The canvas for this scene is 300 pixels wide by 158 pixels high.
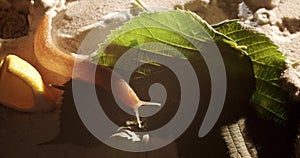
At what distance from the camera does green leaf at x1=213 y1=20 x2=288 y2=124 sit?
786 millimetres

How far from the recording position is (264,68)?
79 centimetres

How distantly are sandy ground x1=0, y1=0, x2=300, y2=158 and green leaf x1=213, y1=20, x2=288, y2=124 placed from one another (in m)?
0.12

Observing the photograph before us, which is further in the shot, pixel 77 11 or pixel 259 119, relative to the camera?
pixel 77 11

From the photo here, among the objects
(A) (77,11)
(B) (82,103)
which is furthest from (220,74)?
(A) (77,11)

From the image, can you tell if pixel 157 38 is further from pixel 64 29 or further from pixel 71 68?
pixel 64 29

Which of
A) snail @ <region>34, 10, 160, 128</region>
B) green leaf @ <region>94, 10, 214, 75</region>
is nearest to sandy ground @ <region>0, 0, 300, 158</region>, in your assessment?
snail @ <region>34, 10, 160, 128</region>

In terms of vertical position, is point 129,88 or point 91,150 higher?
point 129,88

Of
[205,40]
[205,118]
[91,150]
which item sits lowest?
[91,150]

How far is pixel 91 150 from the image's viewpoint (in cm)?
84

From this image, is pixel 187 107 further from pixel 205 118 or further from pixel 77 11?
pixel 77 11

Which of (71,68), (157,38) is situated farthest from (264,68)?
(71,68)

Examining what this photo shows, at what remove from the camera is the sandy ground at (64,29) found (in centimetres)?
87

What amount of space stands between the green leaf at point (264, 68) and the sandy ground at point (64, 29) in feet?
0.38

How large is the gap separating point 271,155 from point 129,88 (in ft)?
0.80
